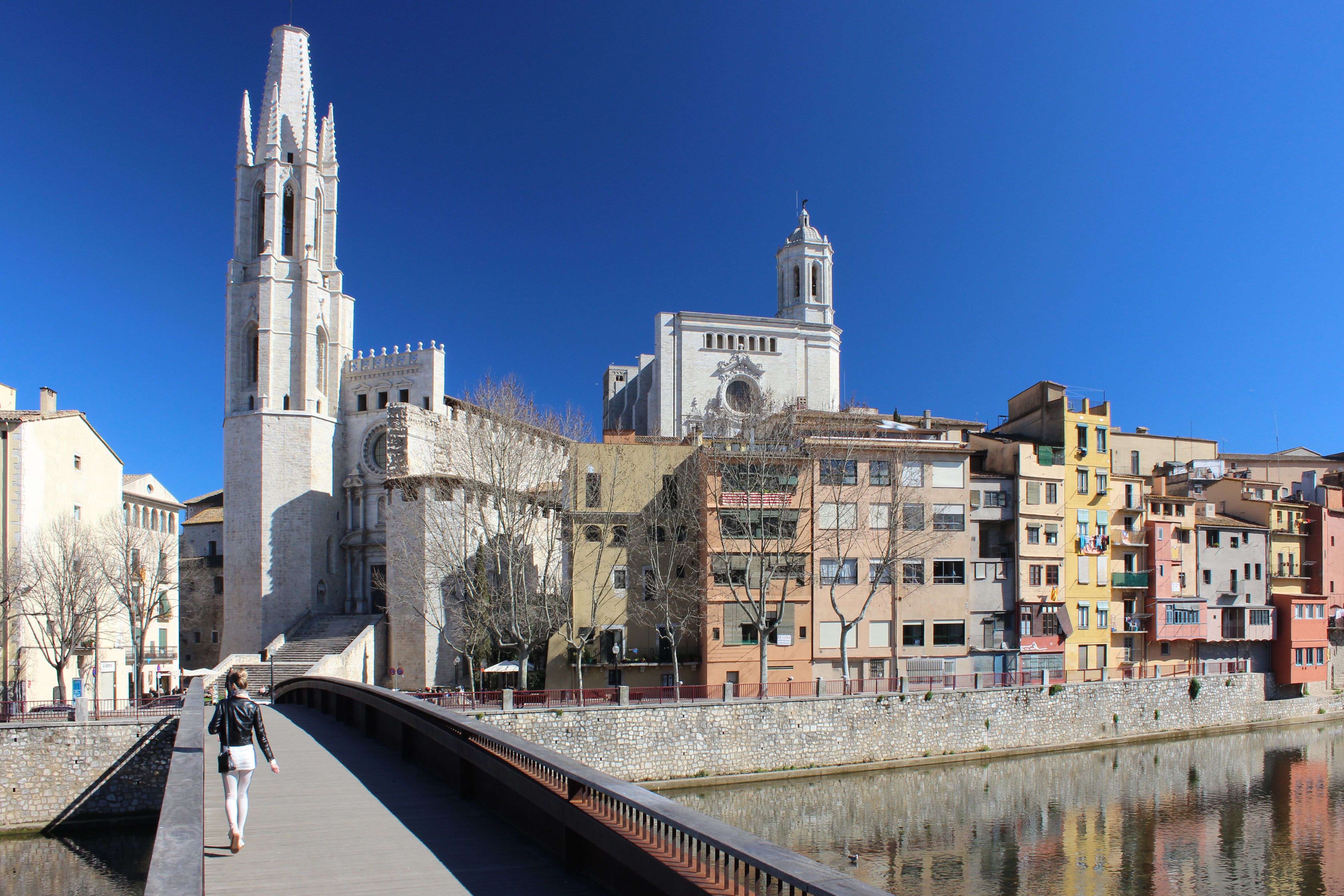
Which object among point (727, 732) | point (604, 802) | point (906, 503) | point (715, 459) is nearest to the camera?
point (604, 802)

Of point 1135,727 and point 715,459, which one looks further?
point 1135,727

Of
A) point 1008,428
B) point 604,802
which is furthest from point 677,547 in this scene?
point 604,802

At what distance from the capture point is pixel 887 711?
116 ft

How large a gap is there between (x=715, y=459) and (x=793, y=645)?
813cm

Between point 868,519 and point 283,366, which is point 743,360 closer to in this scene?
point 283,366

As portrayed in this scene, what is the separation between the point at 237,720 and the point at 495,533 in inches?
1288

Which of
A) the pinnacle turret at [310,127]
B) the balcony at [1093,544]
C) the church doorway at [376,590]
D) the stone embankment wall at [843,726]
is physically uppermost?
the pinnacle turret at [310,127]

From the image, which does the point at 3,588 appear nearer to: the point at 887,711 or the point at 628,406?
the point at 887,711

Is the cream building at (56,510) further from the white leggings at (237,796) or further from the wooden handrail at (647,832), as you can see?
the wooden handrail at (647,832)

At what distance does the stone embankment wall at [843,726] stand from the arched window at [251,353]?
39.8 meters

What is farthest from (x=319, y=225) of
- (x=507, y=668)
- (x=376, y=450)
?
(x=507, y=668)

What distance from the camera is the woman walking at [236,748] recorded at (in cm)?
999

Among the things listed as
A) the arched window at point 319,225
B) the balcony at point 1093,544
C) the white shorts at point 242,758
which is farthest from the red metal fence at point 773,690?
the arched window at point 319,225

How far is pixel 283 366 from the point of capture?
197 feet
